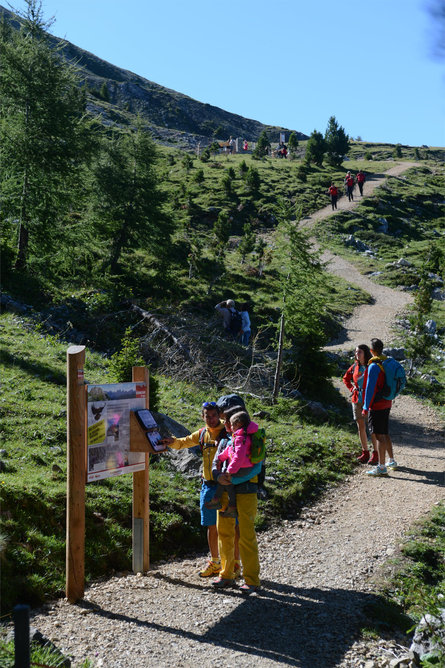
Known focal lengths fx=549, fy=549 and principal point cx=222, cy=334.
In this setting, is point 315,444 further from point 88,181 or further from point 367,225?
point 367,225

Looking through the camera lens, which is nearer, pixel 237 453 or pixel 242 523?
pixel 237 453

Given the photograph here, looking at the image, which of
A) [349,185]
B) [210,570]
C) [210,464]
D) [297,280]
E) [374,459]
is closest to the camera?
[210,464]

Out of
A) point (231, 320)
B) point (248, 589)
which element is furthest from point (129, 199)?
point (248, 589)

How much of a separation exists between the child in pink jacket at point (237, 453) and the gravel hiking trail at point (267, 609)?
97cm

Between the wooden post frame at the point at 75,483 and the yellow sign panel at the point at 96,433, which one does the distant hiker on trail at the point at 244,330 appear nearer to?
the yellow sign panel at the point at 96,433

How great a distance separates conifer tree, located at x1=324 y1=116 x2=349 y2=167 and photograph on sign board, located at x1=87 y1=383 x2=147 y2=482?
218 feet

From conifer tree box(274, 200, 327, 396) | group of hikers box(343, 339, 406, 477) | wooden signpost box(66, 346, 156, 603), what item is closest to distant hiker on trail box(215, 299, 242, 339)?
conifer tree box(274, 200, 327, 396)

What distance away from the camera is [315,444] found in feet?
36.8

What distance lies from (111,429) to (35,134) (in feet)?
48.8

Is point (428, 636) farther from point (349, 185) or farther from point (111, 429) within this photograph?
point (349, 185)

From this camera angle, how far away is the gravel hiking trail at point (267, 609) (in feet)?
14.9

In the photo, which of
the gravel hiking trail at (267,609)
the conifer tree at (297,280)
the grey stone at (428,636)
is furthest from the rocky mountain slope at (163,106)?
the grey stone at (428,636)

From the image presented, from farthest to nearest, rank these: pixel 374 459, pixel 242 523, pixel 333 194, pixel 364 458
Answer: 1. pixel 333 194
2. pixel 364 458
3. pixel 374 459
4. pixel 242 523

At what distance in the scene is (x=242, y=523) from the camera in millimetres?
5574
